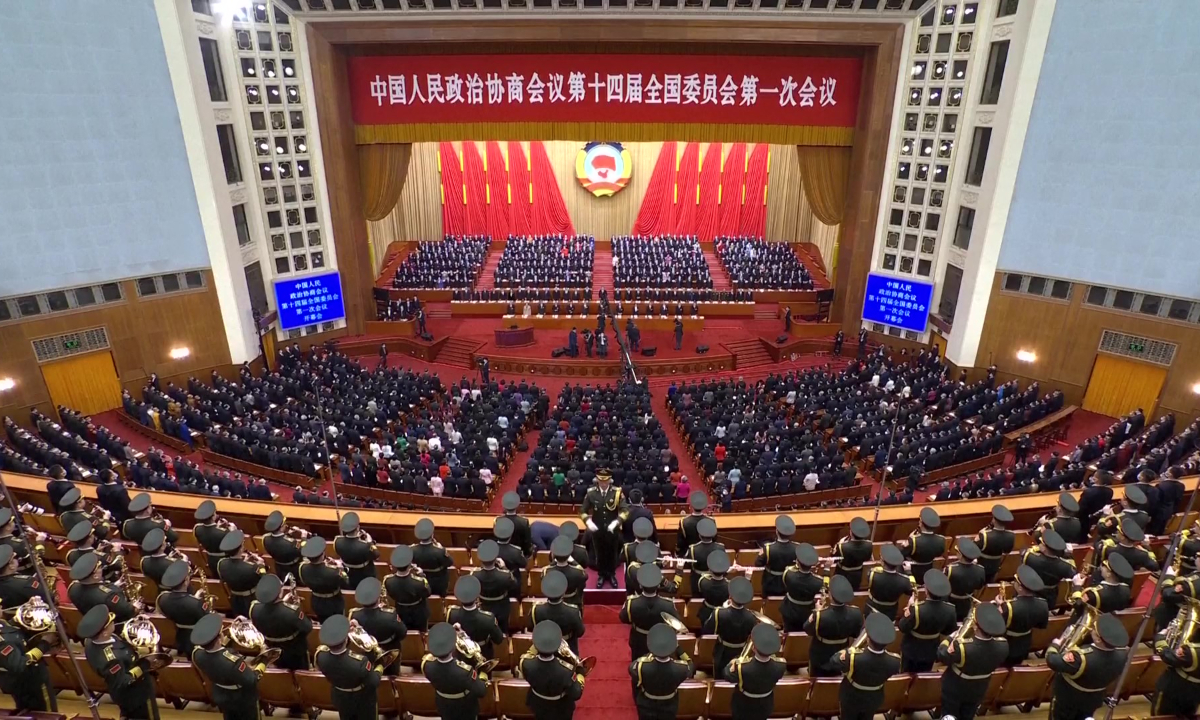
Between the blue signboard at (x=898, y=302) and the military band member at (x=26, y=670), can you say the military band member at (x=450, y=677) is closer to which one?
the military band member at (x=26, y=670)

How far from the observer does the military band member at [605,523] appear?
19.3ft

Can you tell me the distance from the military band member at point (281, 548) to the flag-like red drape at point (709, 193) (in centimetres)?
2582

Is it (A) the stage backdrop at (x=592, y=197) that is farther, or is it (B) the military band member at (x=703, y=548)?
(A) the stage backdrop at (x=592, y=197)

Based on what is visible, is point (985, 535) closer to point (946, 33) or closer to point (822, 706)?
point (822, 706)

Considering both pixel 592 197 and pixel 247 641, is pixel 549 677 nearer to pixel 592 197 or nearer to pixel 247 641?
pixel 247 641

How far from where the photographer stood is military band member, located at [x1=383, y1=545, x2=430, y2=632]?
473cm

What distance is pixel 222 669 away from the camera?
3.90 m

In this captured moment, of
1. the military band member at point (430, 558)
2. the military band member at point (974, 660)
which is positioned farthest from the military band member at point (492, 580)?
the military band member at point (974, 660)

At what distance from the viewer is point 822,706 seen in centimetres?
439

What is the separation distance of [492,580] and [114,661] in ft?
7.54

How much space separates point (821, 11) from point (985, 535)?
1554 cm

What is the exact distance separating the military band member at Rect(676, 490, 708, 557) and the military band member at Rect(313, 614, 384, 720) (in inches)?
107

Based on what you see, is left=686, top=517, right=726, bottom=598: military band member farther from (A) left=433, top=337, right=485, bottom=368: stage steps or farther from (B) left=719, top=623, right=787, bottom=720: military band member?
(A) left=433, top=337, right=485, bottom=368: stage steps

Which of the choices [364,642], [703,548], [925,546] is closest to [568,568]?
[703,548]
